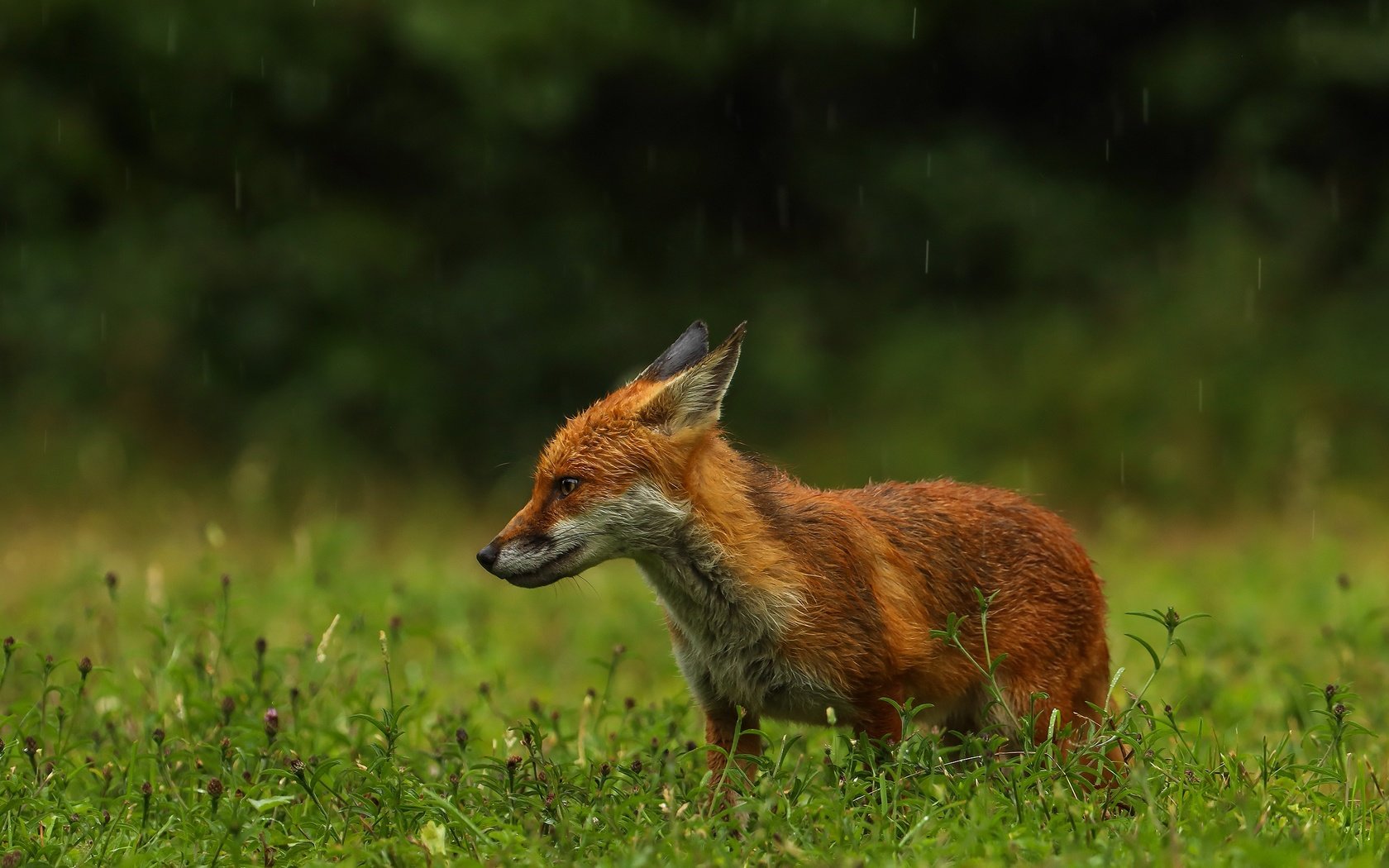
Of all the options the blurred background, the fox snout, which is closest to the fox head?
the fox snout

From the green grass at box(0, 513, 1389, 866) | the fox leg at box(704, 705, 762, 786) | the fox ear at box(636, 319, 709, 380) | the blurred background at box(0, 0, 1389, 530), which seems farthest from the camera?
the blurred background at box(0, 0, 1389, 530)

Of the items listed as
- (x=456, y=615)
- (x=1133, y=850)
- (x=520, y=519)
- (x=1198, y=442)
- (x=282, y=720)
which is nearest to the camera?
(x=1133, y=850)

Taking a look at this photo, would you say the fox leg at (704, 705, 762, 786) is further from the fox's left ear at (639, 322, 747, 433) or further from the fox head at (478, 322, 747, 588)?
the fox's left ear at (639, 322, 747, 433)

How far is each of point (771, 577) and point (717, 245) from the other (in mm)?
11049

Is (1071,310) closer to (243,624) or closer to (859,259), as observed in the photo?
(859,259)

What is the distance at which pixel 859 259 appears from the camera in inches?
583

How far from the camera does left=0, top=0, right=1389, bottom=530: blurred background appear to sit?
41.9 ft

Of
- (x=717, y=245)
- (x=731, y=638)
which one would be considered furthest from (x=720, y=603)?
(x=717, y=245)

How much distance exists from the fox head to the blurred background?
27.3 ft

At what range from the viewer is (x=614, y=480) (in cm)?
431

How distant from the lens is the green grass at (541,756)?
3.52 m

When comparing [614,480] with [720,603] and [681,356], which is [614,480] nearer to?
[720,603]

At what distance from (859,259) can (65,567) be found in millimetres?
8701

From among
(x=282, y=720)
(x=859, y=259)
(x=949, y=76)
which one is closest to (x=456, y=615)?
(x=282, y=720)
